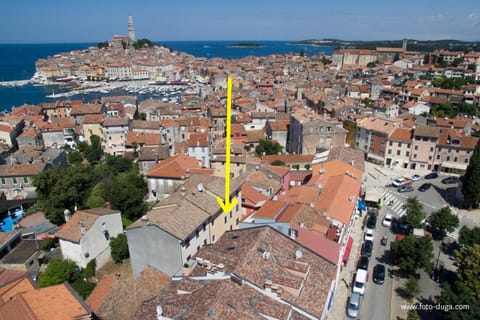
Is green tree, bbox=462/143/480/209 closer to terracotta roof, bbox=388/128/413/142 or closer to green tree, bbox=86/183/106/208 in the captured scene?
terracotta roof, bbox=388/128/413/142

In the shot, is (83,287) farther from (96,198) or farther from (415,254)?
(415,254)

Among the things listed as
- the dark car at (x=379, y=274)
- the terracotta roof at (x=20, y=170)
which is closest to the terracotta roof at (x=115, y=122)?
the terracotta roof at (x=20, y=170)

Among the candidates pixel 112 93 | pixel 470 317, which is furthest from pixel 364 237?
pixel 112 93

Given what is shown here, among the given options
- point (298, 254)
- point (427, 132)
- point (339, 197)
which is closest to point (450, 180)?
point (427, 132)

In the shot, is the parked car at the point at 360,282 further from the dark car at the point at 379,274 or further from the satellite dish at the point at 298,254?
the satellite dish at the point at 298,254

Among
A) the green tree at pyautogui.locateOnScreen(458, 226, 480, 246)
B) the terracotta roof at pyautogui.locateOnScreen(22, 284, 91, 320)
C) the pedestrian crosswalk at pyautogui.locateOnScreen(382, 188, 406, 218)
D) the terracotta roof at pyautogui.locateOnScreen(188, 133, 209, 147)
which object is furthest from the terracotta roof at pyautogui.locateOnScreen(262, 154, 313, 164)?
the terracotta roof at pyautogui.locateOnScreen(22, 284, 91, 320)
